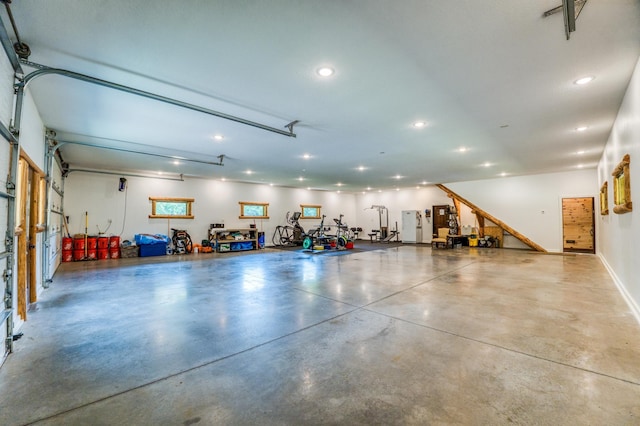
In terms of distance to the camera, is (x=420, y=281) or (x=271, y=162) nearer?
(x=420, y=281)

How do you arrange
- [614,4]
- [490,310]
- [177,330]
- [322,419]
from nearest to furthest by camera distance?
1. [322,419]
2. [614,4]
3. [177,330]
4. [490,310]

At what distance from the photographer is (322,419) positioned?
161cm

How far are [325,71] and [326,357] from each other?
299 centimetres

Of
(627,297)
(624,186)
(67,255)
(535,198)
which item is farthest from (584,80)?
(67,255)

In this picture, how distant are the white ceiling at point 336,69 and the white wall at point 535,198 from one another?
172 inches

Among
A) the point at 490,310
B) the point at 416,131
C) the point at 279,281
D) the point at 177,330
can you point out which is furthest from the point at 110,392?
the point at 416,131

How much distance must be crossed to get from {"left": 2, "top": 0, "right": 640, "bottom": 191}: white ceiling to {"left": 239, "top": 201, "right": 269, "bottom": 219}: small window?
596 centimetres

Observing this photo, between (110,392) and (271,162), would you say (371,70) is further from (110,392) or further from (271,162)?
(271,162)

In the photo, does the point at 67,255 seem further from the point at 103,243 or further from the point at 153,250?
the point at 153,250

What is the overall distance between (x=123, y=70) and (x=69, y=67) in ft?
1.85

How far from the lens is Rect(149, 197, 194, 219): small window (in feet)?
32.0

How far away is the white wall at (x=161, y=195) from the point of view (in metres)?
8.54

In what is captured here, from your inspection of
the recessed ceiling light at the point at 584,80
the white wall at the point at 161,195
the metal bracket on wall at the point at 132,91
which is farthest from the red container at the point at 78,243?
the recessed ceiling light at the point at 584,80

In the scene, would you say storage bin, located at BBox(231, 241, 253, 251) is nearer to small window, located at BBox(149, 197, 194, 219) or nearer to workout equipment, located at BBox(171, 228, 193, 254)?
workout equipment, located at BBox(171, 228, 193, 254)
